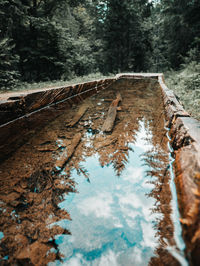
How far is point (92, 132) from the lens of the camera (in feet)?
6.98

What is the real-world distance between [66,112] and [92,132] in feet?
3.29

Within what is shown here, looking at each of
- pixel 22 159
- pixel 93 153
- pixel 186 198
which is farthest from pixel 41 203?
pixel 186 198

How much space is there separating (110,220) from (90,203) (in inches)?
7.6

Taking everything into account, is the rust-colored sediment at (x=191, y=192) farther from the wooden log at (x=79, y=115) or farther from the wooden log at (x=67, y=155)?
the wooden log at (x=79, y=115)

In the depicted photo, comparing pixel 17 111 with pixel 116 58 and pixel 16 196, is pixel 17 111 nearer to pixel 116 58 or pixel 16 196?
pixel 16 196

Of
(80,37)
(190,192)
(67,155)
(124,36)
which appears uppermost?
(124,36)

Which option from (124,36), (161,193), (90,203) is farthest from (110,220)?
(124,36)

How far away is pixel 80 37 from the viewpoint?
531 inches

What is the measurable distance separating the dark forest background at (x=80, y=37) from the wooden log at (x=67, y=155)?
5201 mm

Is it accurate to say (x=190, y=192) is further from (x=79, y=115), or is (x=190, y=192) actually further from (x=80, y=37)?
(x=80, y=37)

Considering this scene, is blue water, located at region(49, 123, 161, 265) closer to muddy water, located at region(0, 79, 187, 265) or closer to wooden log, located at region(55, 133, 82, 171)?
muddy water, located at region(0, 79, 187, 265)

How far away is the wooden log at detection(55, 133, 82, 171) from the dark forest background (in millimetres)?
5201

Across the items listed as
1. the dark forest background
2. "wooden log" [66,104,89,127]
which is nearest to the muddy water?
"wooden log" [66,104,89,127]

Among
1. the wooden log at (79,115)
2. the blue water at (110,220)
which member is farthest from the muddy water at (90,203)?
the wooden log at (79,115)
